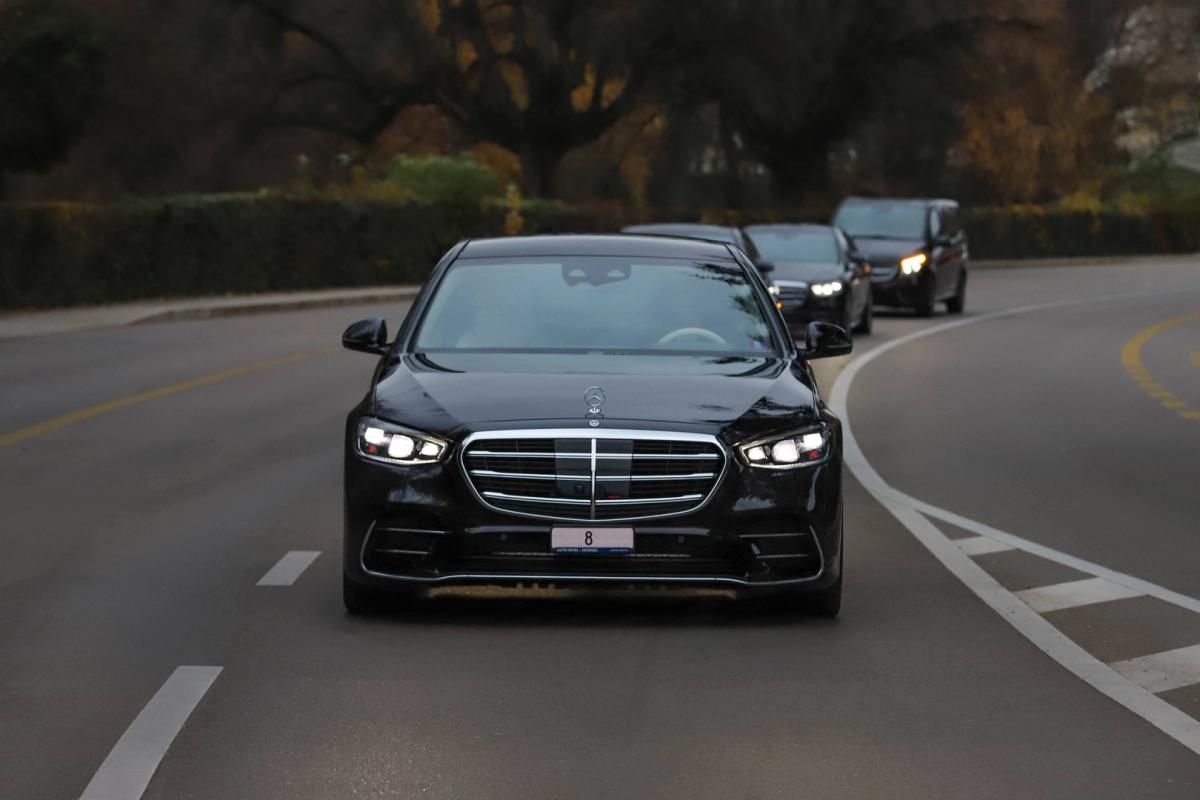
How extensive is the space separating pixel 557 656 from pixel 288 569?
2352mm

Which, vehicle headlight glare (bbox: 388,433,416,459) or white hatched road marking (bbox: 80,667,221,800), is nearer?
white hatched road marking (bbox: 80,667,221,800)

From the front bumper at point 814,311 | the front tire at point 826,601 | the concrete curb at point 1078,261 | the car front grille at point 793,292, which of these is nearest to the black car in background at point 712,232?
the car front grille at point 793,292

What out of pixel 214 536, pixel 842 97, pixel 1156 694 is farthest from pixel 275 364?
pixel 842 97

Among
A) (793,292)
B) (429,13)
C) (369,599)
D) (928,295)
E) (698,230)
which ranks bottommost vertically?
(928,295)

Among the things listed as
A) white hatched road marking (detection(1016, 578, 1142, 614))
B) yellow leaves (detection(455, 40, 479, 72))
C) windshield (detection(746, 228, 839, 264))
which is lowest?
yellow leaves (detection(455, 40, 479, 72))

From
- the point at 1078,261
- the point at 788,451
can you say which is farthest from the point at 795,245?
the point at 1078,261

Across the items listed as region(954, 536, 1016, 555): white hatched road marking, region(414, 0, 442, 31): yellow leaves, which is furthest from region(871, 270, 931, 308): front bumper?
region(954, 536, 1016, 555): white hatched road marking

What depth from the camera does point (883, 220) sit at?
118 ft

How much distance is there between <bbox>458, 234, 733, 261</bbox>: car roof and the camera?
10.2m

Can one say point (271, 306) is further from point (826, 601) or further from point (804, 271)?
point (826, 601)

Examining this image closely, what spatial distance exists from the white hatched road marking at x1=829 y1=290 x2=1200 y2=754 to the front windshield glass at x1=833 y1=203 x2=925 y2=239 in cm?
1913

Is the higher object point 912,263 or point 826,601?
point 826,601

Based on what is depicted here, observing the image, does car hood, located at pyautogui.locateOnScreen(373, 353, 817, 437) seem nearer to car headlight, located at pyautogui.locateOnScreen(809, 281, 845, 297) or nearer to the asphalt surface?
the asphalt surface

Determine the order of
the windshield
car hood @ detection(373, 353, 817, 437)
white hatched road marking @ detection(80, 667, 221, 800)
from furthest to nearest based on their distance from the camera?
A: the windshield < car hood @ detection(373, 353, 817, 437) < white hatched road marking @ detection(80, 667, 221, 800)
